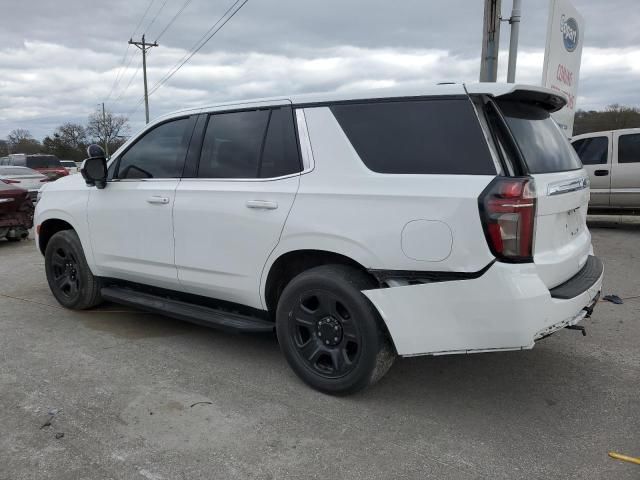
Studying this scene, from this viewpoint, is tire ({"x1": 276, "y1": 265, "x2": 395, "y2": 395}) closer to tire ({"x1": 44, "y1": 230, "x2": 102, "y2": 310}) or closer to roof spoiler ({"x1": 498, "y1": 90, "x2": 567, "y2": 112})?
roof spoiler ({"x1": 498, "y1": 90, "x2": 567, "y2": 112})

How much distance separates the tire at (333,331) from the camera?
10.1 feet

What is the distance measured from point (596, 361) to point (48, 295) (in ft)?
17.8

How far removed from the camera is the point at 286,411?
3193 millimetres

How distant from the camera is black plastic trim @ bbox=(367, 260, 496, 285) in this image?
2744 mm

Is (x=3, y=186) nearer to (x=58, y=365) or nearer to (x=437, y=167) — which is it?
(x=58, y=365)

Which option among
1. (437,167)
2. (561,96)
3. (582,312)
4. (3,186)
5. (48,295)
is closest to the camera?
(437,167)

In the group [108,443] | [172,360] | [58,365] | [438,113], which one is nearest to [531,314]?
[438,113]

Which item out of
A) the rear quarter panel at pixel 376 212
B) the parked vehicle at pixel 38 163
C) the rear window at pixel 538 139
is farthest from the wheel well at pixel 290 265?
the parked vehicle at pixel 38 163

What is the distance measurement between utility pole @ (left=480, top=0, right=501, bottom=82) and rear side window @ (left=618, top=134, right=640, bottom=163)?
350cm

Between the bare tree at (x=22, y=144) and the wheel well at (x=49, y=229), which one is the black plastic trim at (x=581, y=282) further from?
the bare tree at (x=22, y=144)

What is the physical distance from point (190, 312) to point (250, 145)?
1331 mm

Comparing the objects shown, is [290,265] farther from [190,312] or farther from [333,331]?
[190,312]

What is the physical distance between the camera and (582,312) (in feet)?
10.3

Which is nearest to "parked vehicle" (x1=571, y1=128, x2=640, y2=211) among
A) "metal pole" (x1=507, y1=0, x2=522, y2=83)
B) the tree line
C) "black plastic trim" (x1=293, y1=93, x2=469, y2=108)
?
"metal pole" (x1=507, y1=0, x2=522, y2=83)
